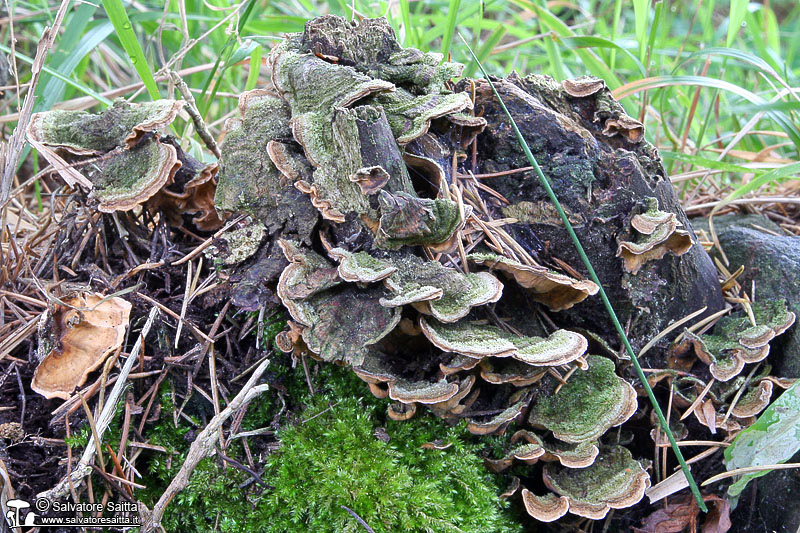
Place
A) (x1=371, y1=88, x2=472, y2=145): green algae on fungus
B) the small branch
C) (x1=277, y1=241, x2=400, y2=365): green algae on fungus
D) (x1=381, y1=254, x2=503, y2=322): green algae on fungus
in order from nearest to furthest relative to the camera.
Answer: (x1=381, y1=254, x2=503, y2=322): green algae on fungus → (x1=277, y1=241, x2=400, y2=365): green algae on fungus → (x1=371, y1=88, x2=472, y2=145): green algae on fungus → the small branch

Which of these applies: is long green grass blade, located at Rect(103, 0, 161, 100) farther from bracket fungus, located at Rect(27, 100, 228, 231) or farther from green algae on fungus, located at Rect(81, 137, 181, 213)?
green algae on fungus, located at Rect(81, 137, 181, 213)

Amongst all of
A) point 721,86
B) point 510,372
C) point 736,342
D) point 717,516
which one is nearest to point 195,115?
point 510,372

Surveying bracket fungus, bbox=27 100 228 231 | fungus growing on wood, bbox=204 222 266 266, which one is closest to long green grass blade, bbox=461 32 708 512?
fungus growing on wood, bbox=204 222 266 266

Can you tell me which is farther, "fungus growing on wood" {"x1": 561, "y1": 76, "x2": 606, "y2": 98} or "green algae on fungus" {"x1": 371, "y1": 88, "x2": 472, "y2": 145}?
"fungus growing on wood" {"x1": 561, "y1": 76, "x2": 606, "y2": 98}

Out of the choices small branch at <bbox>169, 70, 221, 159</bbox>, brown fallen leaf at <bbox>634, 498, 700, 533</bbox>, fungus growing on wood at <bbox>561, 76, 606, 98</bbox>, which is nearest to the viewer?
brown fallen leaf at <bbox>634, 498, 700, 533</bbox>

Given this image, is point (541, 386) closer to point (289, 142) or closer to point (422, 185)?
point (422, 185)

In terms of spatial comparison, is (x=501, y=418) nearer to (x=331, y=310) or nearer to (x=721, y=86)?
(x=331, y=310)
